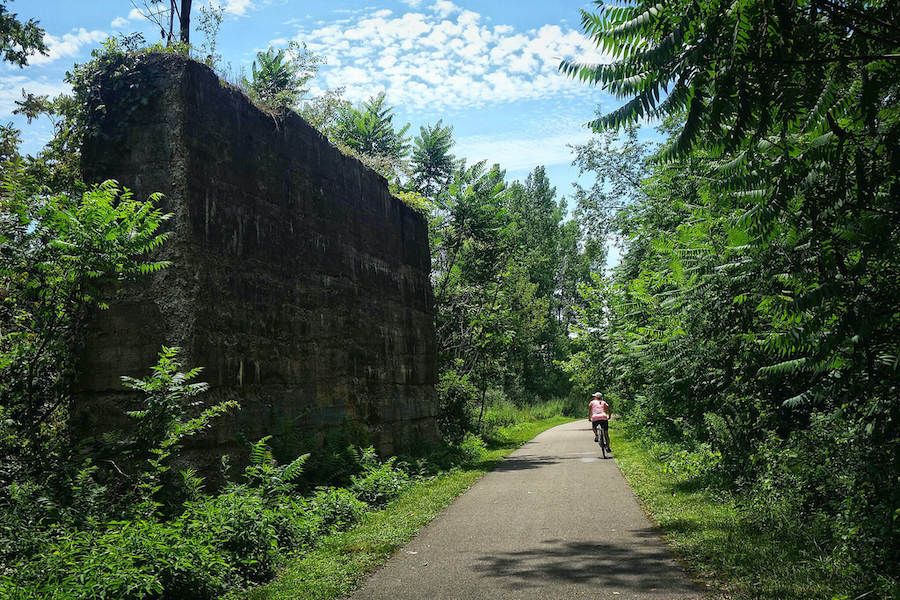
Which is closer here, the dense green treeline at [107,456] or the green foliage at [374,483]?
the dense green treeline at [107,456]

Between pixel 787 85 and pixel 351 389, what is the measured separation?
10.7 meters

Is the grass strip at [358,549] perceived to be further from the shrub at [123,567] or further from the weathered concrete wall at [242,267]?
the weathered concrete wall at [242,267]

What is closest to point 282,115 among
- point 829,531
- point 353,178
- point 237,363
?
point 353,178

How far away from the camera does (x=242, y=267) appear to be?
9.70m

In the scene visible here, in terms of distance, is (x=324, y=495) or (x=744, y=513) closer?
(x=744, y=513)

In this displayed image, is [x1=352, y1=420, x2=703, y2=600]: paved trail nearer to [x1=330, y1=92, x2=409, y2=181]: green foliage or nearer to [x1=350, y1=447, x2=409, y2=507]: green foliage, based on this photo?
[x1=350, y1=447, x2=409, y2=507]: green foliage

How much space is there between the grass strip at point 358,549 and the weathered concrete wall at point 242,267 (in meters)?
1.91

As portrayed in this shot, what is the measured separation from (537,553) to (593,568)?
2.93 ft

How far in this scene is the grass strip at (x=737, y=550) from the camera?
5371 mm

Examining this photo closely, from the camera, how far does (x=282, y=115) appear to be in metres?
11.4

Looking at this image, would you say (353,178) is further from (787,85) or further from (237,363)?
(787,85)

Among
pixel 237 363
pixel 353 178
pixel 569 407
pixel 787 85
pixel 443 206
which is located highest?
pixel 443 206

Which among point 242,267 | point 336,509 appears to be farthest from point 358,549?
point 242,267

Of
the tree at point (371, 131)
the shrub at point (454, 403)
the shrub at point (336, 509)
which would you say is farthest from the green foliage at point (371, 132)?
the shrub at point (336, 509)
